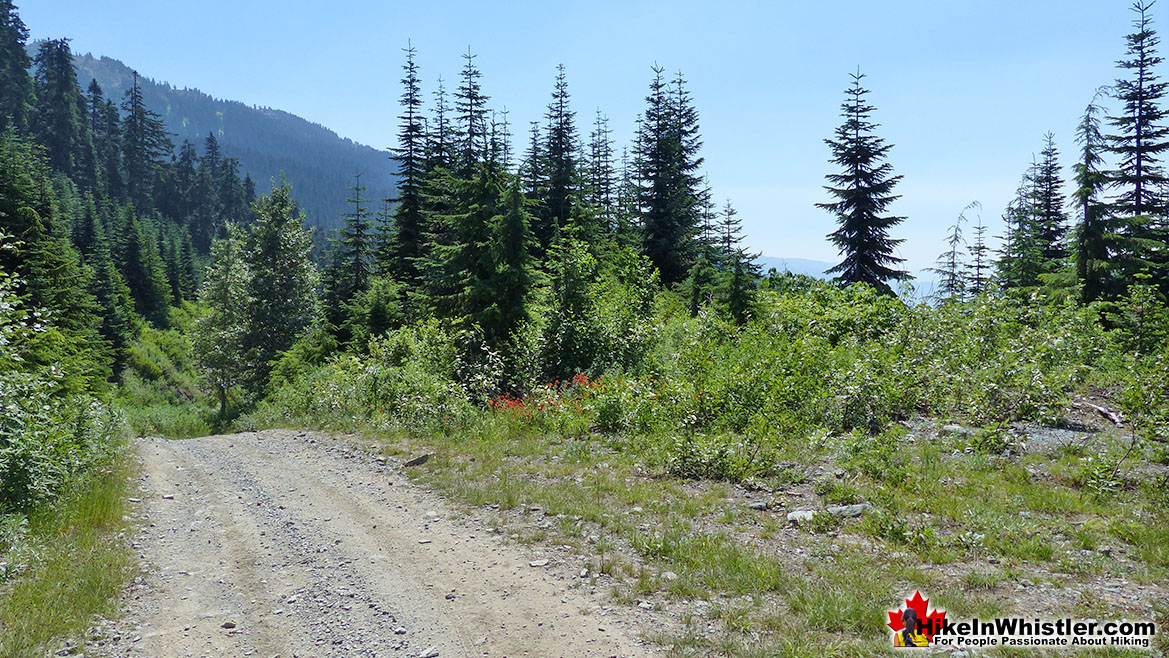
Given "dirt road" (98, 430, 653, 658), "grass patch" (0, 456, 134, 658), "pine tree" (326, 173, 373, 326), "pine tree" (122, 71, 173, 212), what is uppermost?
"pine tree" (122, 71, 173, 212)

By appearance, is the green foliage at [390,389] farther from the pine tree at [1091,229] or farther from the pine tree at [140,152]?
the pine tree at [140,152]

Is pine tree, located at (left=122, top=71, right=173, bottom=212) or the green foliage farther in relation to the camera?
pine tree, located at (left=122, top=71, right=173, bottom=212)

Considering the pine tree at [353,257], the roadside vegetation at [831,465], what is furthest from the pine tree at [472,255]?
the pine tree at [353,257]

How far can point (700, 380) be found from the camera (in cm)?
1181

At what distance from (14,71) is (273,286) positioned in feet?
383

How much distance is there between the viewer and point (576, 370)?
1653 cm

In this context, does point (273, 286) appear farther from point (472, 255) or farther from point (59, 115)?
point (59, 115)

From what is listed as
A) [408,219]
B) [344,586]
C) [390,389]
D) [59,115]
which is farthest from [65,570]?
[59,115]

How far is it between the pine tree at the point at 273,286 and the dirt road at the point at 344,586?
27106mm

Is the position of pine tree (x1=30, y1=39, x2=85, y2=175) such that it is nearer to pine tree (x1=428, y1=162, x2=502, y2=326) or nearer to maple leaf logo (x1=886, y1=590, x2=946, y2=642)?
pine tree (x1=428, y1=162, x2=502, y2=326)

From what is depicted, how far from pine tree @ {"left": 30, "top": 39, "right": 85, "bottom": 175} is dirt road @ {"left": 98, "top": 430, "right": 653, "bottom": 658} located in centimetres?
12681

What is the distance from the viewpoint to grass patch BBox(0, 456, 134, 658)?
4.86 metres

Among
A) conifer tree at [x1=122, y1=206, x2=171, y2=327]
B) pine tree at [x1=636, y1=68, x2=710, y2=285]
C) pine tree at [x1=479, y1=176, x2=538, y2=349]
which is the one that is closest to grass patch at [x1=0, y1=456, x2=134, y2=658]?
pine tree at [x1=479, y1=176, x2=538, y2=349]

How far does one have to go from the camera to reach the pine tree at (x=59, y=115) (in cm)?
10038
